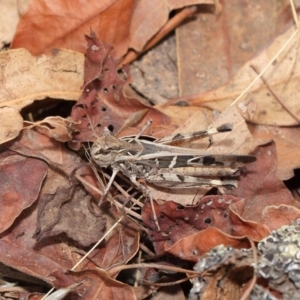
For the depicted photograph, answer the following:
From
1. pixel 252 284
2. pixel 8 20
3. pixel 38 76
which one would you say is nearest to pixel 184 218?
pixel 252 284

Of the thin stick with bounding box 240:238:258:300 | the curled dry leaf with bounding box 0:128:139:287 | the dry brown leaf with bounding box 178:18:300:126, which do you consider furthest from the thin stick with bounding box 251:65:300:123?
the curled dry leaf with bounding box 0:128:139:287

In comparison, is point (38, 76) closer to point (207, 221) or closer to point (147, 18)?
point (147, 18)

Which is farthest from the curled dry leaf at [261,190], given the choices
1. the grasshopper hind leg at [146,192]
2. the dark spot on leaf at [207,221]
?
the grasshopper hind leg at [146,192]

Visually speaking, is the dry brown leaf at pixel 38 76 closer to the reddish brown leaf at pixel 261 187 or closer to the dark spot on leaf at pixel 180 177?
the dark spot on leaf at pixel 180 177

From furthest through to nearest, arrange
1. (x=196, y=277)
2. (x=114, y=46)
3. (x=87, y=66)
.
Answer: (x=114, y=46)
(x=87, y=66)
(x=196, y=277)

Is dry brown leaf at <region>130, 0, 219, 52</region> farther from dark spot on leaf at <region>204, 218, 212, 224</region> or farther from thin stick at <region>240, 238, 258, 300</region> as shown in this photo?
thin stick at <region>240, 238, 258, 300</region>

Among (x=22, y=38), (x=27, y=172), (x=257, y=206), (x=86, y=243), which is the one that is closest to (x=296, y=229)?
(x=257, y=206)

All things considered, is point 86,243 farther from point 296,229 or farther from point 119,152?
point 296,229
